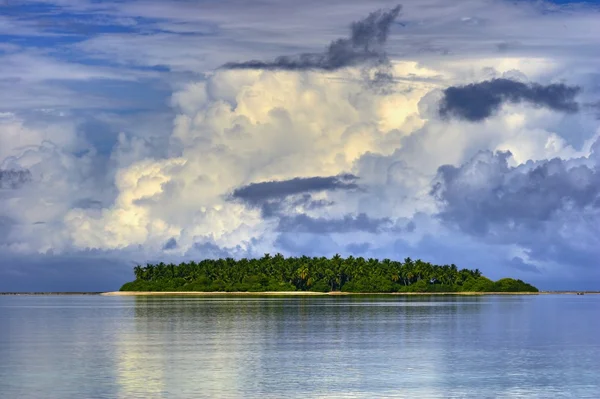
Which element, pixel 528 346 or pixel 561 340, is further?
pixel 561 340

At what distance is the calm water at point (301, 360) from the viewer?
58.6 m

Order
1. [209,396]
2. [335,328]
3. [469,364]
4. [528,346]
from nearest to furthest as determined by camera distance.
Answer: [209,396] → [469,364] → [528,346] → [335,328]

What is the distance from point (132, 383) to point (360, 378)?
1519 centimetres

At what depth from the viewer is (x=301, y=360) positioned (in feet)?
249

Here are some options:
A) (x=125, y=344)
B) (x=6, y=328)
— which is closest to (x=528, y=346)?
(x=125, y=344)

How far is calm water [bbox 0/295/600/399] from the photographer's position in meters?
58.6

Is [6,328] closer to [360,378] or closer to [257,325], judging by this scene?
[257,325]

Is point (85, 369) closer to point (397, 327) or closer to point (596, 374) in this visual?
point (596, 374)

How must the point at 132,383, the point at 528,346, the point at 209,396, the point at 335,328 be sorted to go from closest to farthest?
the point at 209,396, the point at 132,383, the point at 528,346, the point at 335,328

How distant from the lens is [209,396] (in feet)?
182

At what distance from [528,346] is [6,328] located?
68.5m

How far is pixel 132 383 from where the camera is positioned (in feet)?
200

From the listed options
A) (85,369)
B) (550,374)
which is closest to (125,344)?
(85,369)

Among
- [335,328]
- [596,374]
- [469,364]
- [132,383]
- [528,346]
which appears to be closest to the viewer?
[132,383]
